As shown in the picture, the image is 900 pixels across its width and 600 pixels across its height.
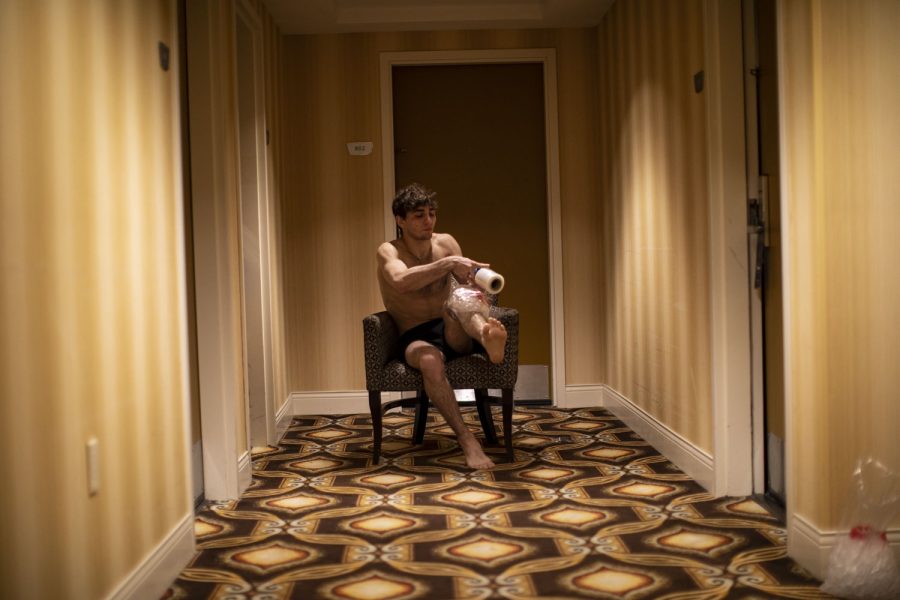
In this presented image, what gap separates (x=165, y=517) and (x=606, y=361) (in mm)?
3364

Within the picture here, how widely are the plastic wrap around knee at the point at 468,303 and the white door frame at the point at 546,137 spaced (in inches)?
65.4

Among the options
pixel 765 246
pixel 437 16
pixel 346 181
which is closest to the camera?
pixel 765 246

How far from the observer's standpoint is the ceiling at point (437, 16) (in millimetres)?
5145

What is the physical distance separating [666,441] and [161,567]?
2.35 metres

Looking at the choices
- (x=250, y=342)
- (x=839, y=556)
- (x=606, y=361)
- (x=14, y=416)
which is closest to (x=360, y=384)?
(x=250, y=342)

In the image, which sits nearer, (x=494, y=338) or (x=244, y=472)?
(x=244, y=472)

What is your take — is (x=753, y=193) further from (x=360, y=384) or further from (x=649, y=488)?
(x=360, y=384)

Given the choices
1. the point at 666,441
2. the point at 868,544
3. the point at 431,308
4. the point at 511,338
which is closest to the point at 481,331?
the point at 511,338

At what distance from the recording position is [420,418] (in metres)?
4.40

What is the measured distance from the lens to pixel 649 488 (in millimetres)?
3496

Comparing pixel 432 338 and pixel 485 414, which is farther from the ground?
pixel 432 338

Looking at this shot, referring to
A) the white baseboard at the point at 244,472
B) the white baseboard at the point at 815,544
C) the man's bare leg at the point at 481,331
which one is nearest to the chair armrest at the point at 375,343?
the man's bare leg at the point at 481,331

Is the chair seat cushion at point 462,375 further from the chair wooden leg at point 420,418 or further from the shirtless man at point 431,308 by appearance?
the chair wooden leg at point 420,418

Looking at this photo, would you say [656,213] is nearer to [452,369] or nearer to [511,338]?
[511,338]
